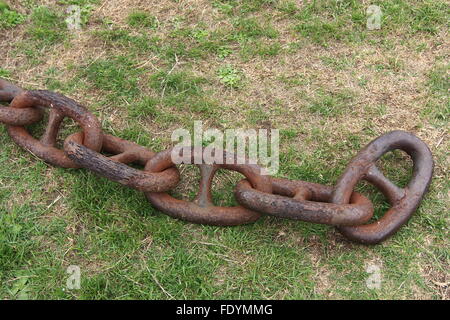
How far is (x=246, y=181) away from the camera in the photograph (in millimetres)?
2951

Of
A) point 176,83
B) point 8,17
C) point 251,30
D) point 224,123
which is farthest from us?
point 8,17

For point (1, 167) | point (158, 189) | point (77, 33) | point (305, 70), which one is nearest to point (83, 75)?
point (77, 33)

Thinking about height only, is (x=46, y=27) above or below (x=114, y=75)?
above

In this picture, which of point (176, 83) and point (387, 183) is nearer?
point (387, 183)

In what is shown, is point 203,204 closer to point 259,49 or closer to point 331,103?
point 331,103

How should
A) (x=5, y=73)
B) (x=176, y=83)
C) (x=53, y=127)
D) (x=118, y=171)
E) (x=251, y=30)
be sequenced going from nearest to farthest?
(x=118, y=171), (x=53, y=127), (x=176, y=83), (x=5, y=73), (x=251, y=30)

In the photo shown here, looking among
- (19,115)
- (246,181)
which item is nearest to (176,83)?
(19,115)

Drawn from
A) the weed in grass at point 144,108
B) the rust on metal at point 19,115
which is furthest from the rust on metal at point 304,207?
the rust on metal at point 19,115

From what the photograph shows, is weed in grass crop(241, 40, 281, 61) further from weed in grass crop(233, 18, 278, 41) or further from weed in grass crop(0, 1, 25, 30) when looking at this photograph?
weed in grass crop(0, 1, 25, 30)

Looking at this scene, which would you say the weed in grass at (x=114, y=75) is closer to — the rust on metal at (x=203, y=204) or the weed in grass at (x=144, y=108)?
the weed in grass at (x=144, y=108)

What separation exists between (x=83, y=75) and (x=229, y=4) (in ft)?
4.65

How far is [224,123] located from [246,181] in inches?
33.7
